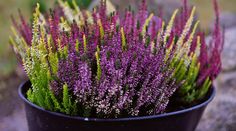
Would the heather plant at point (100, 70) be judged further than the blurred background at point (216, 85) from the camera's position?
No

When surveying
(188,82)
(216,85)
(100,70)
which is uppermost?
(100,70)

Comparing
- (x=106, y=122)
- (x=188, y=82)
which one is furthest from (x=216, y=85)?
(x=106, y=122)

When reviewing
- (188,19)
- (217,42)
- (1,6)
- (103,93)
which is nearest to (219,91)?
(217,42)

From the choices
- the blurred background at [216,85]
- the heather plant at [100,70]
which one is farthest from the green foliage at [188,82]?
the blurred background at [216,85]

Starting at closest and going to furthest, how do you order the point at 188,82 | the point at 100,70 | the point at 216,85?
the point at 100,70
the point at 188,82
the point at 216,85

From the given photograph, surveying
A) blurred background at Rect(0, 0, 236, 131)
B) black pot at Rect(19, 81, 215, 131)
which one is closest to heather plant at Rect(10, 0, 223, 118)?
black pot at Rect(19, 81, 215, 131)

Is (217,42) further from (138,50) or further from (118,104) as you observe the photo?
(118,104)

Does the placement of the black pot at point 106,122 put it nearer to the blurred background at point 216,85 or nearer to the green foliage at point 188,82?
the green foliage at point 188,82

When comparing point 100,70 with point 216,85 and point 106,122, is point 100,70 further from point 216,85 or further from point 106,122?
point 216,85
